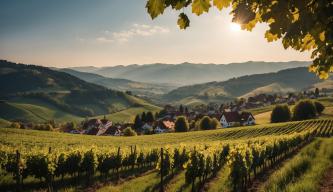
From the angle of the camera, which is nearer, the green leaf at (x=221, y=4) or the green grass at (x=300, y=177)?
the green leaf at (x=221, y=4)

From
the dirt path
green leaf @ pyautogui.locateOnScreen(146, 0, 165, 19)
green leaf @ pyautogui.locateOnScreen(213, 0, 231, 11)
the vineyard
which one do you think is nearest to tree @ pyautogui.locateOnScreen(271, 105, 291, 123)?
the vineyard

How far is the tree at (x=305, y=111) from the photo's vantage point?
393ft

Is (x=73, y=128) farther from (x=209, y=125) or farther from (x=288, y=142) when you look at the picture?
(x=288, y=142)

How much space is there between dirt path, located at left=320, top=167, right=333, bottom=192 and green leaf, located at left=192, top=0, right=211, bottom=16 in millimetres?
19724

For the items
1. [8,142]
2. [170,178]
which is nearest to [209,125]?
[8,142]

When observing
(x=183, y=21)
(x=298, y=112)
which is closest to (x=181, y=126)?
(x=298, y=112)

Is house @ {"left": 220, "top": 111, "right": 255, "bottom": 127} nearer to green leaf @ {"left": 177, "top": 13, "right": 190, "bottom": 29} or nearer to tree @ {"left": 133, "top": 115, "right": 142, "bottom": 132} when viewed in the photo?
tree @ {"left": 133, "top": 115, "right": 142, "bottom": 132}

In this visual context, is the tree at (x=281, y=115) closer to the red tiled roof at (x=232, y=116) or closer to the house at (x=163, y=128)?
the red tiled roof at (x=232, y=116)

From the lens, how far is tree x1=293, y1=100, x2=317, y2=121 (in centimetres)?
11988

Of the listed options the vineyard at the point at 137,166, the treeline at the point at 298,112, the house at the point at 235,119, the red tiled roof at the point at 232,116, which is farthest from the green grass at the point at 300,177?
the red tiled roof at the point at 232,116

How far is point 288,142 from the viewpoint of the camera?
46.9 m

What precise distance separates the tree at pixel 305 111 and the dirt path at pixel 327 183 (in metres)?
99.6

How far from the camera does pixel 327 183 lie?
22922 mm

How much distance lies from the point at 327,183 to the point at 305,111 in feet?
344
